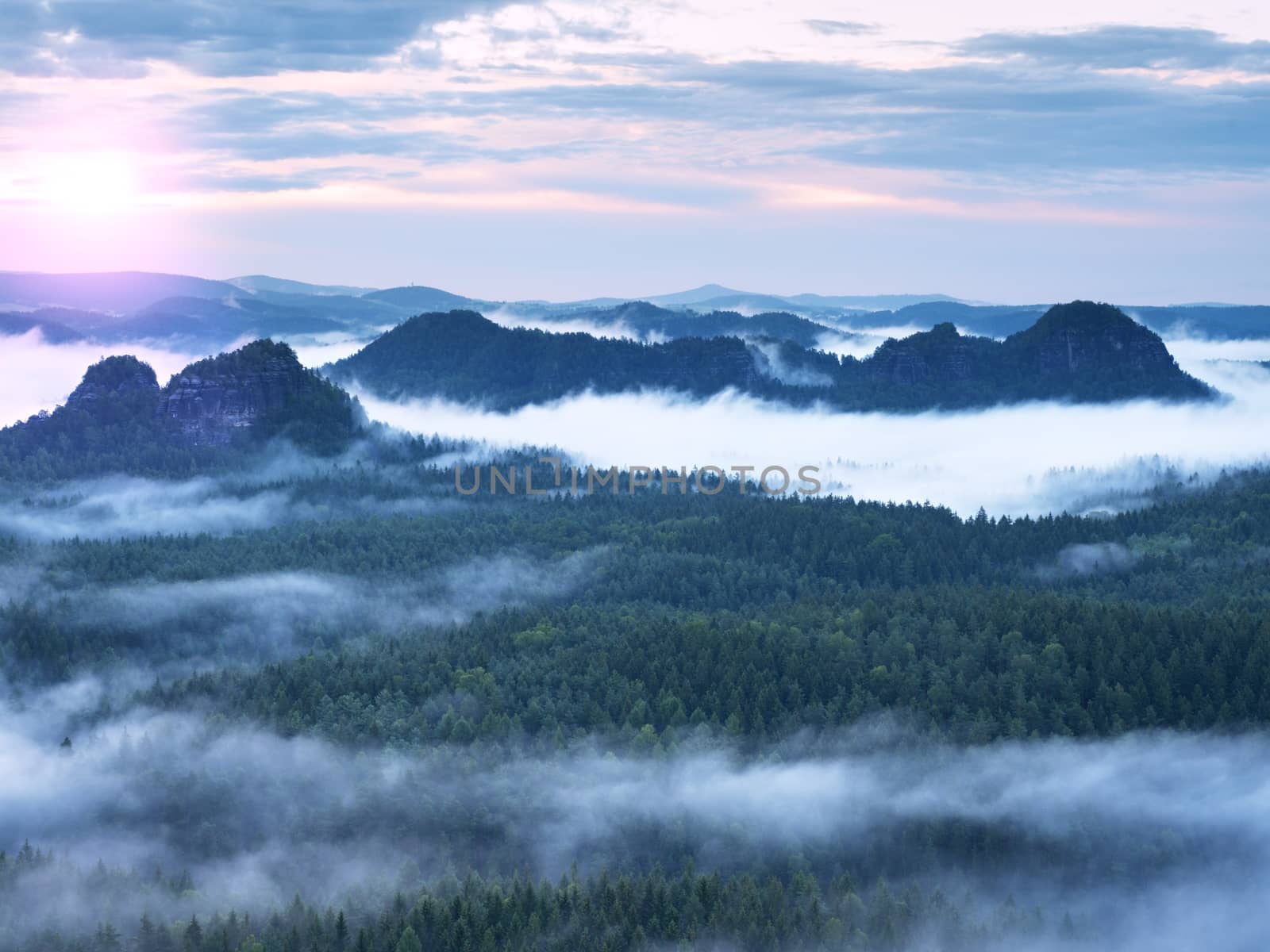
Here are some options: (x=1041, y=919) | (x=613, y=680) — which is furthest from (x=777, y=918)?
(x=613, y=680)

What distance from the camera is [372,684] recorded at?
183 metres

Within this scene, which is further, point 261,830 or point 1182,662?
point 1182,662

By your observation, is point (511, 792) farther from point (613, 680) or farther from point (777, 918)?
point (777, 918)

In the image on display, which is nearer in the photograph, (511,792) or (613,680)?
(511,792)

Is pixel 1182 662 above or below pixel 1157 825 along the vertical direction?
above

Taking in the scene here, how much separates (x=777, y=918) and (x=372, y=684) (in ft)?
220

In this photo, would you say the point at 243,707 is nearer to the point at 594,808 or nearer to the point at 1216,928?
the point at 594,808

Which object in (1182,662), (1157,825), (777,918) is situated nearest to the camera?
A: (777,918)

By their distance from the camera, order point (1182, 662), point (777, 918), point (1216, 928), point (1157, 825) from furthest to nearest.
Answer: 1. point (1182, 662)
2. point (1157, 825)
3. point (1216, 928)
4. point (777, 918)

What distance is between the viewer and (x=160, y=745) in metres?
177

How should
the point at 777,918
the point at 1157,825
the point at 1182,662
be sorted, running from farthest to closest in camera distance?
the point at 1182,662 < the point at 1157,825 < the point at 777,918

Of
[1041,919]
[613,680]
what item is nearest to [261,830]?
[613,680]

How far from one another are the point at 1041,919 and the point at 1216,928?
14847 millimetres

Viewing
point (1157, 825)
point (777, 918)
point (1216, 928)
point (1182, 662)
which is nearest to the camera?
point (777, 918)
